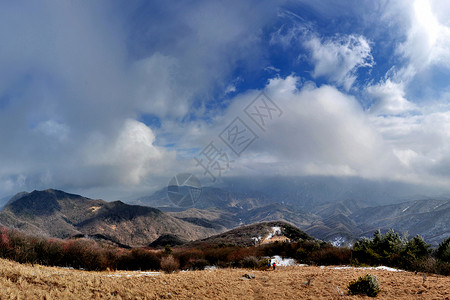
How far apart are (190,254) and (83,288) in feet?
72.7

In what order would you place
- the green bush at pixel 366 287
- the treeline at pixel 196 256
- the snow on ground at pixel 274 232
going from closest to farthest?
the green bush at pixel 366 287 < the treeline at pixel 196 256 < the snow on ground at pixel 274 232

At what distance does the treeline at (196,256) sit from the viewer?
18562 mm

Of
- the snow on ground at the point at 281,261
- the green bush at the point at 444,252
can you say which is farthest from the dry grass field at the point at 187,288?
the snow on ground at the point at 281,261

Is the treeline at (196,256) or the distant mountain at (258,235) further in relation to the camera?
the distant mountain at (258,235)

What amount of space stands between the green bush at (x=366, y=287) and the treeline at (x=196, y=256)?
9.12 m

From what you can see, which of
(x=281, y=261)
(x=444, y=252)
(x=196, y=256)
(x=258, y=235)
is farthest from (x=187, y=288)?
(x=258, y=235)

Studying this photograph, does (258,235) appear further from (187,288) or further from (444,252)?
(187,288)

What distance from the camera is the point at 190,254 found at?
1228 inches

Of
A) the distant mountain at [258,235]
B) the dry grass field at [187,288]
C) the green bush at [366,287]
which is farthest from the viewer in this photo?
the distant mountain at [258,235]

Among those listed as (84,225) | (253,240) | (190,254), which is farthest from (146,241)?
(190,254)

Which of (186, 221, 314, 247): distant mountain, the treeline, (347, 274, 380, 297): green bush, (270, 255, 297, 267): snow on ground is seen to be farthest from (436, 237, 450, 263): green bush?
(186, 221, 314, 247): distant mountain

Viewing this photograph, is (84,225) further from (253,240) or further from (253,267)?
(253,267)

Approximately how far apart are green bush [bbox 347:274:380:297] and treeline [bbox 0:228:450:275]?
9117 mm

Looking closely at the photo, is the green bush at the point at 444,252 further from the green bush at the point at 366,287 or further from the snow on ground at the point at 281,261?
the snow on ground at the point at 281,261
